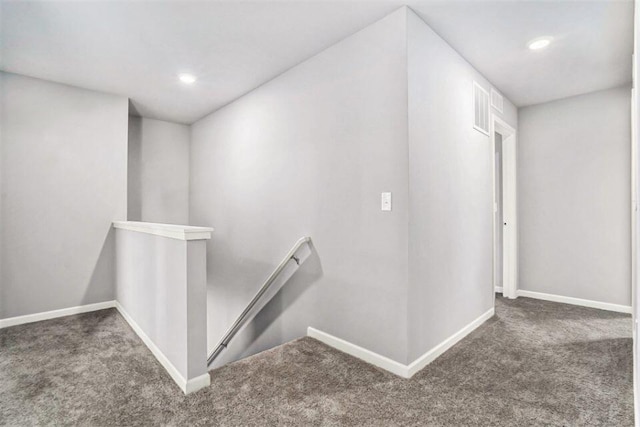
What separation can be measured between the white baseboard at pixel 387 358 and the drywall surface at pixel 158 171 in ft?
10.5

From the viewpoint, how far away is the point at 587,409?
1759 millimetres

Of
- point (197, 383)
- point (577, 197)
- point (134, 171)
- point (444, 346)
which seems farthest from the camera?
point (134, 171)

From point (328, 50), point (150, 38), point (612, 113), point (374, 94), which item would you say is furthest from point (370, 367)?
point (612, 113)

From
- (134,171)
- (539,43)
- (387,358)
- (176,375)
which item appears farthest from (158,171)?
(539,43)

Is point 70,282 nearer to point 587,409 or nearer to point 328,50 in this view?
point 328,50

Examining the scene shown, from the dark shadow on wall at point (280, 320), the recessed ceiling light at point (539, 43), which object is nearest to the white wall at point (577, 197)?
the recessed ceiling light at point (539, 43)

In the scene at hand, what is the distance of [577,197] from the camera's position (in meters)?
3.73

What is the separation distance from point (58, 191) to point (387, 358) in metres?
3.63

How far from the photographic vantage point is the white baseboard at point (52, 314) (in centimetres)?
311

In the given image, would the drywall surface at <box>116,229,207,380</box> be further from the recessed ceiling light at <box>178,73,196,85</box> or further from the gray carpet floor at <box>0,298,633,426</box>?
the recessed ceiling light at <box>178,73,196,85</box>

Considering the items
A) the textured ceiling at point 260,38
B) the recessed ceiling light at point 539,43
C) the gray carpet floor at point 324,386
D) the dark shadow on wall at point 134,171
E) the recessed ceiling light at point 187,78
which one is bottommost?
the gray carpet floor at point 324,386

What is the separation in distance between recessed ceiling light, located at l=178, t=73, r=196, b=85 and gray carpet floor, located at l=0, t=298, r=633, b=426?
8.14ft

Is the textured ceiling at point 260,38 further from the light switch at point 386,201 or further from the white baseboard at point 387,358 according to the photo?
the white baseboard at point 387,358

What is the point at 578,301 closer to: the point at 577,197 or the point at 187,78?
the point at 577,197
